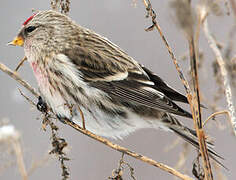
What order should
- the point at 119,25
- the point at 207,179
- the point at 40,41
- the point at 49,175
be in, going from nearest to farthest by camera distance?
the point at 207,179 < the point at 40,41 < the point at 49,175 < the point at 119,25

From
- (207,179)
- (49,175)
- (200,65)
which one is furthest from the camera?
(49,175)

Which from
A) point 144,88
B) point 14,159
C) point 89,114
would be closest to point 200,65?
point 144,88

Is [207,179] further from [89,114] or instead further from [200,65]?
[89,114]

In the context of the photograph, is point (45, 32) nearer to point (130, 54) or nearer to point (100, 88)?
point (100, 88)

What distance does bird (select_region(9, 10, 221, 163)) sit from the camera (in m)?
2.12

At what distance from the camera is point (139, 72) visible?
225 centimetres

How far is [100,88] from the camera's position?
2184 millimetres

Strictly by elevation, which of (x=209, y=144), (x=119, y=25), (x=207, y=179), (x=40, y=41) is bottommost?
(x=207, y=179)

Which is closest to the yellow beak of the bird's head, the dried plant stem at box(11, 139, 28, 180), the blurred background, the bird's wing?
the bird's head

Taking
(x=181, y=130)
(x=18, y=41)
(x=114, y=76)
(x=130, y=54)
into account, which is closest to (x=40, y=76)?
(x=18, y=41)

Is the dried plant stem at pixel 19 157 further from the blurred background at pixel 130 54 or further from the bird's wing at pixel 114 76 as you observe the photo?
the blurred background at pixel 130 54

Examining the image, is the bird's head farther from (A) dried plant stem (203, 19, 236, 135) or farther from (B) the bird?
→ (A) dried plant stem (203, 19, 236, 135)

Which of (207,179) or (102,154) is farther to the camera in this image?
(102,154)

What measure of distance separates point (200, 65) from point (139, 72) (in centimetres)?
46
